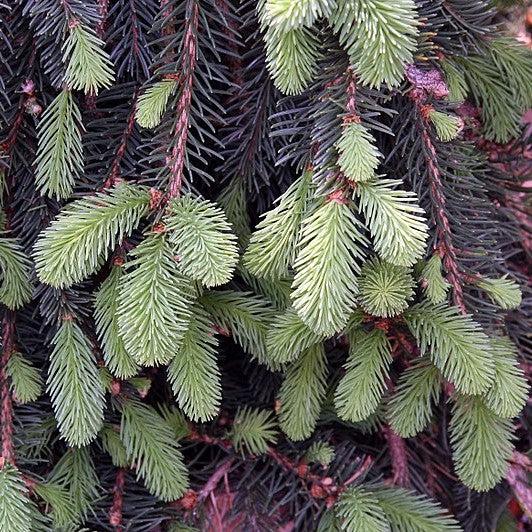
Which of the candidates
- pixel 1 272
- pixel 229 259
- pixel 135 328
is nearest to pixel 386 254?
pixel 229 259

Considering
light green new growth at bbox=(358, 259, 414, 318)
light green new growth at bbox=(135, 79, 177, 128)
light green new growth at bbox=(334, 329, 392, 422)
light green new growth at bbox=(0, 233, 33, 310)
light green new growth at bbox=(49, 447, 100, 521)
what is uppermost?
light green new growth at bbox=(135, 79, 177, 128)

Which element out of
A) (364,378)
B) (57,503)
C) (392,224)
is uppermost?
(392,224)

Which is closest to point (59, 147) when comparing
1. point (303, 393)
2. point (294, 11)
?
point (294, 11)

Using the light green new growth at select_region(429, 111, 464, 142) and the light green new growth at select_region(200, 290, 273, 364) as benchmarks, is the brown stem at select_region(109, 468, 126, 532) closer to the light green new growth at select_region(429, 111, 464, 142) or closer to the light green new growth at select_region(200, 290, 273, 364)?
the light green new growth at select_region(200, 290, 273, 364)

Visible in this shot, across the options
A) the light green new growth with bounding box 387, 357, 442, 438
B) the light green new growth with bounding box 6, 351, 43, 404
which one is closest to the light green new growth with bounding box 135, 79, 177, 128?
the light green new growth with bounding box 6, 351, 43, 404

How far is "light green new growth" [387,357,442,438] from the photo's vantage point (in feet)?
2.69

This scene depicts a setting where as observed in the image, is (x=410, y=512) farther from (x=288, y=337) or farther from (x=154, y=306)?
(x=154, y=306)

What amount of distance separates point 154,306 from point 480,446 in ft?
1.50

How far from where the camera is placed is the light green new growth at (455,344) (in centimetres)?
73

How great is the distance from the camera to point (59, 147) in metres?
0.76

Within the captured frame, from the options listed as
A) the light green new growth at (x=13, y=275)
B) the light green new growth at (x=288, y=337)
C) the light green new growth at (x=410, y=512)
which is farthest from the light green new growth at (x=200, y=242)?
the light green new growth at (x=410, y=512)

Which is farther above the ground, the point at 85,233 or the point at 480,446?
the point at 85,233

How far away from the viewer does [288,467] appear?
3.08ft

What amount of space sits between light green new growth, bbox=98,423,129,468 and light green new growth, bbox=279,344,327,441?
0.73 feet
